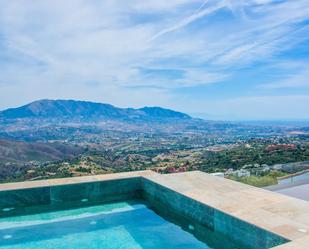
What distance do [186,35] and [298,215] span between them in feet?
37.5

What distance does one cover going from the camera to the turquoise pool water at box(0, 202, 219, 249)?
15.4ft

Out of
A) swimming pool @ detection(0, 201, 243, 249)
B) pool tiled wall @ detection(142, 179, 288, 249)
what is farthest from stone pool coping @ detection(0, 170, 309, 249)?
swimming pool @ detection(0, 201, 243, 249)

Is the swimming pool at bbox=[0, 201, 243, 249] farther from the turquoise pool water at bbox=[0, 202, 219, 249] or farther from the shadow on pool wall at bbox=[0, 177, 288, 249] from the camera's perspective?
the shadow on pool wall at bbox=[0, 177, 288, 249]

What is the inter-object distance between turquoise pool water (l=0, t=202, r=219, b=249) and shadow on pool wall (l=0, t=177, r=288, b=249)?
0.52ft

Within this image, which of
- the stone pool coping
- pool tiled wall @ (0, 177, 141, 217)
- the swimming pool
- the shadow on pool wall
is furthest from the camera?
pool tiled wall @ (0, 177, 141, 217)

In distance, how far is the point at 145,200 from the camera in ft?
21.6

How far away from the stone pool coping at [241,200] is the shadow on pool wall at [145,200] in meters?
0.08

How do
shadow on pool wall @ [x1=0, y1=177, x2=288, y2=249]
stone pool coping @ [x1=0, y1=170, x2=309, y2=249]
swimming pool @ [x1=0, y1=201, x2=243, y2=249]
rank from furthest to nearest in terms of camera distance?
1. swimming pool @ [x1=0, y1=201, x2=243, y2=249]
2. shadow on pool wall @ [x1=0, y1=177, x2=288, y2=249]
3. stone pool coping @ [x1=0, y1=170, x2=309, y2=249]

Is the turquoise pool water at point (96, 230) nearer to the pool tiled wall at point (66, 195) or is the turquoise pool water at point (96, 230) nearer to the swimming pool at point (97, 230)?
the swimming pool at point (97, 230)

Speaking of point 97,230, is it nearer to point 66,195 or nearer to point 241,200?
point 66,195

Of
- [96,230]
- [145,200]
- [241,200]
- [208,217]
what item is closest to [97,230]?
[96,230]

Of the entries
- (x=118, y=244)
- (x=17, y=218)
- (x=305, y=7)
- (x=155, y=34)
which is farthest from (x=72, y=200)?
(x=155, y=34)

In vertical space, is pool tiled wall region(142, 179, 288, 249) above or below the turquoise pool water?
above

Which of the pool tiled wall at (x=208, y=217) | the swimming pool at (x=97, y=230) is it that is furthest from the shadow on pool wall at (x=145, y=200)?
the swimming pool at (x=97, y=230)
